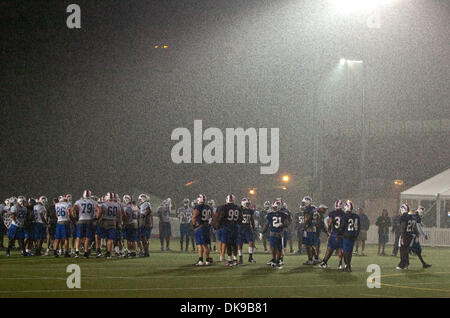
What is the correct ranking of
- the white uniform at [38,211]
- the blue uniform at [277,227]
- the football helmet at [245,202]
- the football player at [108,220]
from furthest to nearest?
the white uniform at [38,211] → the football player at [108,220] → the football helmet at [245,202] → the blue uniform at [277,227]

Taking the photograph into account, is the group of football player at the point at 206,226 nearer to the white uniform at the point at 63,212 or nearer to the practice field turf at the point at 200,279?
the white uniform at the point at 63,212

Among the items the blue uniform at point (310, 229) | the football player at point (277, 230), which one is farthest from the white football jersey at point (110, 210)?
the blue uniform at point (310, 229)

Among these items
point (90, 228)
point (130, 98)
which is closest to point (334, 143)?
point (130, 98)

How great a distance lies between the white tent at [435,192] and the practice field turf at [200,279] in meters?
16.8

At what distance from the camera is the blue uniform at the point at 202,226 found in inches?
931

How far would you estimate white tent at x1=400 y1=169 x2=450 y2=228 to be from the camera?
42938mm

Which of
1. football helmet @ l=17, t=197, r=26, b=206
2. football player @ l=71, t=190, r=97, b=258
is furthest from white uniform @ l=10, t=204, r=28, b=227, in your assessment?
football player @ l=71, t=190, r=97, b=258

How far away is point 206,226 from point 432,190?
23.6m

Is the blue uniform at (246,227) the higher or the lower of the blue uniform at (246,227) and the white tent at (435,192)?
the lower

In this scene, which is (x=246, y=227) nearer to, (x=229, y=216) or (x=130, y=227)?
(x=229, y=216)

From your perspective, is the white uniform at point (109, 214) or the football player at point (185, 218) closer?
the white uniform at point (109, 214)

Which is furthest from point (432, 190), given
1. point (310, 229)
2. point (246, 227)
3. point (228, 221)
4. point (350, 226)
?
point (228, 221)

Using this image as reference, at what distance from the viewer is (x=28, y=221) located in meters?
26.6

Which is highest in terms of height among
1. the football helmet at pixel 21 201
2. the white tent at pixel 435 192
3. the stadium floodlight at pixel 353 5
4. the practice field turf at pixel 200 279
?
the stadium floodlight at pixel 353 5
